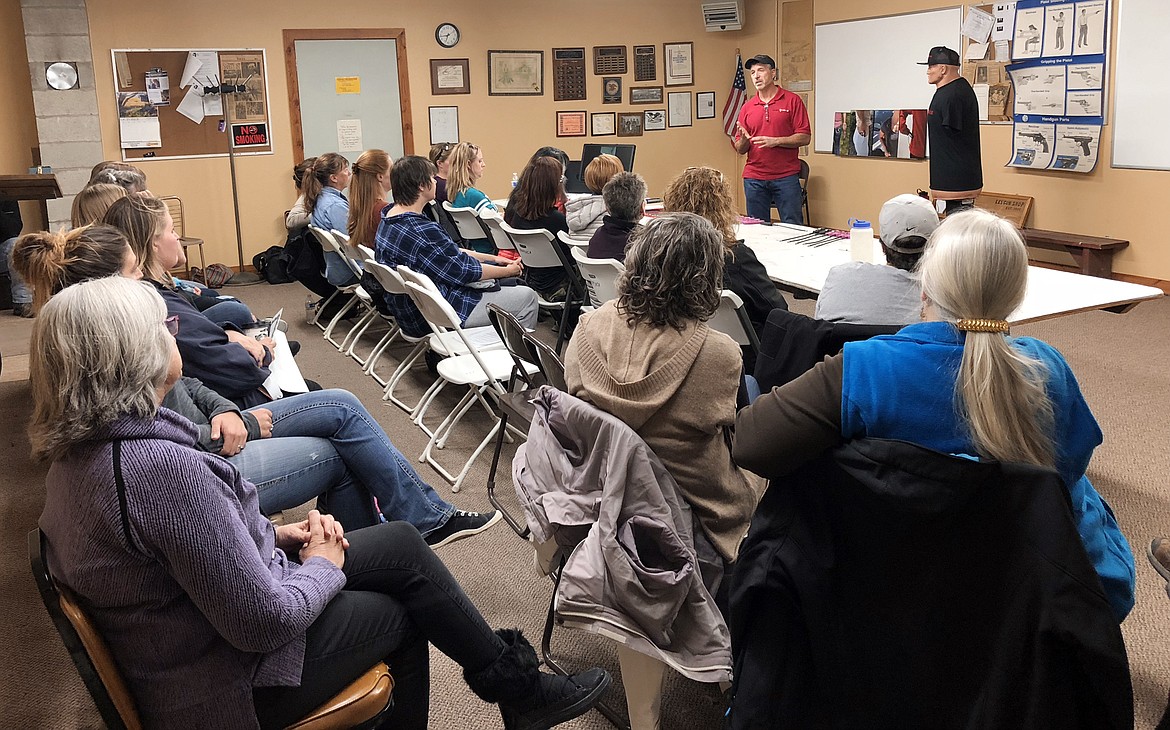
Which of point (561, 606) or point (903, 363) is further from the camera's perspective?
point (561, 606)

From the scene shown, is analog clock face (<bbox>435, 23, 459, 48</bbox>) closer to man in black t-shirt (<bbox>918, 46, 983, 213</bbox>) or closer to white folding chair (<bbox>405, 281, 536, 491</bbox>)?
man in black t-shirt (<bbox>918, 46, 983, 213</bbox>)

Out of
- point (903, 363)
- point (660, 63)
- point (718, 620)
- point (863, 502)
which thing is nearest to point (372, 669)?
point (718, 620)

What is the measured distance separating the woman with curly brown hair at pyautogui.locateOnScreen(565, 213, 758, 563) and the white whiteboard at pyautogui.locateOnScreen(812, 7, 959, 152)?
20.9ft

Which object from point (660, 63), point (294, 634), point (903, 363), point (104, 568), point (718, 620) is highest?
point (660, 63)

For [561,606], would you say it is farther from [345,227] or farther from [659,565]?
[345,227]

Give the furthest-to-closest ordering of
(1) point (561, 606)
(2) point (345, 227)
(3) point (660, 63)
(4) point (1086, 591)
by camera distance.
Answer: (3) point (660, 63) < (2) point (345, 227) < (1) point (561, 606) < (4) point (1086, 591)

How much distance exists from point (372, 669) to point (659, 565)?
593 millimetres

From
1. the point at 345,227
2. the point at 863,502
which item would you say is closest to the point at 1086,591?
the point at 863,502

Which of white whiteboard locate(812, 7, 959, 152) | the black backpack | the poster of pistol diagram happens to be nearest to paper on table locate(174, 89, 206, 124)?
the black backpack

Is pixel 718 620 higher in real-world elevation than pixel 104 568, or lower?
lower

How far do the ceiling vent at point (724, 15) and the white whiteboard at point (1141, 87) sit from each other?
159 inches

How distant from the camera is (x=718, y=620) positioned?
6.39 feet

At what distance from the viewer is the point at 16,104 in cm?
759

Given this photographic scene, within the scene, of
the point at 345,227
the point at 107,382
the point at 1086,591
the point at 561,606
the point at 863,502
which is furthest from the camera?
the point at 345,227
